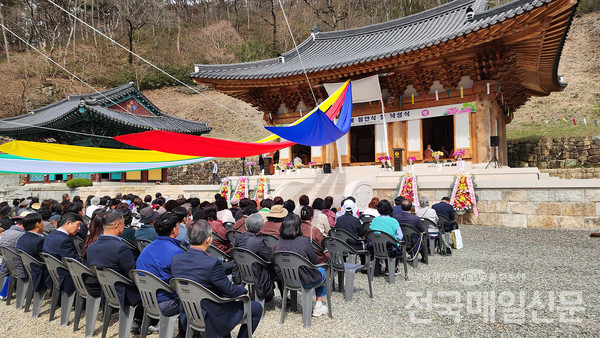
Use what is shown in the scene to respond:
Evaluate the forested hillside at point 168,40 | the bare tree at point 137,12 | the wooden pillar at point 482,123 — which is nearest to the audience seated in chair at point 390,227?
the wooden pillar at point 482,123

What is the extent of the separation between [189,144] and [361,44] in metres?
10.9

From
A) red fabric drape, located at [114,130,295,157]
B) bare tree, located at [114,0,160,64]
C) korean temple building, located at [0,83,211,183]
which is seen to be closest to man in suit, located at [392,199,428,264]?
red fabric drape, located at [114,130,295,157]

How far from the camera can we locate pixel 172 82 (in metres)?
37.2

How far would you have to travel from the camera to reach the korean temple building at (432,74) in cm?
823

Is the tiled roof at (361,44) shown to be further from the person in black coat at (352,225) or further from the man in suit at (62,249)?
the man in suit at (62,249)

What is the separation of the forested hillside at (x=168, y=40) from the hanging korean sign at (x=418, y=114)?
20917 mm

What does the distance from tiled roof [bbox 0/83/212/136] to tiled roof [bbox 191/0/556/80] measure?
8.61 m

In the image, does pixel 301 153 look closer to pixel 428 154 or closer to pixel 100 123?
pixel 428 154

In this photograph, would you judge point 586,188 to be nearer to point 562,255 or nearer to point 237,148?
point 562,255

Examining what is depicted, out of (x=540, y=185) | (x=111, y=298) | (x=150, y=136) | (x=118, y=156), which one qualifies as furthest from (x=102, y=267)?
(x=540, y=185)

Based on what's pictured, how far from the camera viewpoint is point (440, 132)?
16500 mm

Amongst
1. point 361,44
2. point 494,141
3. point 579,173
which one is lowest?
point 579,173

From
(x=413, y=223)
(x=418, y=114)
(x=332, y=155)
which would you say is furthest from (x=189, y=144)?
Answer: (x=418, y=114)

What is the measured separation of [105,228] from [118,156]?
19.1ft
